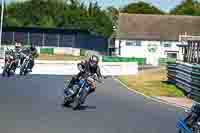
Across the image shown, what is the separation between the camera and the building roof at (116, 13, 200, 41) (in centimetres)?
9875

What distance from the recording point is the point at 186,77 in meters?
29.1

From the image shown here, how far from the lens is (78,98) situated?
62.3 ft

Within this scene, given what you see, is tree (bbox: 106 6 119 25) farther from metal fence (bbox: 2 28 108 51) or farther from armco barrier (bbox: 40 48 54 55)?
armco barrier (bbox: 40 48 54 55)

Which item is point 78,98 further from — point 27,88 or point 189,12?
point 189,12

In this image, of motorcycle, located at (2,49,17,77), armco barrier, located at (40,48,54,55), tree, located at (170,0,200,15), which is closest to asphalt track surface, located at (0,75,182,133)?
motorcycle, located at (2,49,17,77)

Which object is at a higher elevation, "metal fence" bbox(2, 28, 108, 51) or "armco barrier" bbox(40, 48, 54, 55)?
"metal fence" bbox(2, 28, 108, 51)

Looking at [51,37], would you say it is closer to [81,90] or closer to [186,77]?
[186,77]

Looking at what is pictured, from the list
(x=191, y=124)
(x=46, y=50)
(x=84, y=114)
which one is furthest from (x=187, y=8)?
(x=191, y=124)

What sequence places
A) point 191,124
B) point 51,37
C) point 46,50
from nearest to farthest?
point 191,124, point 46,50, point 51,37

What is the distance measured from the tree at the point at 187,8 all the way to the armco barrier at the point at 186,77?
329 ft

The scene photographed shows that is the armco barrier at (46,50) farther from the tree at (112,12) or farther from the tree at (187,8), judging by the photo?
the tree at (187,8)

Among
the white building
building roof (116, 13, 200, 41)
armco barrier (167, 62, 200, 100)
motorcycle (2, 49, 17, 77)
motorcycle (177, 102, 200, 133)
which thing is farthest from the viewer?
building roof (116, 13, 200, 41)

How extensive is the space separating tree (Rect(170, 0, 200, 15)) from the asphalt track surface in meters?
112

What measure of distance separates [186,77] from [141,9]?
368ft
